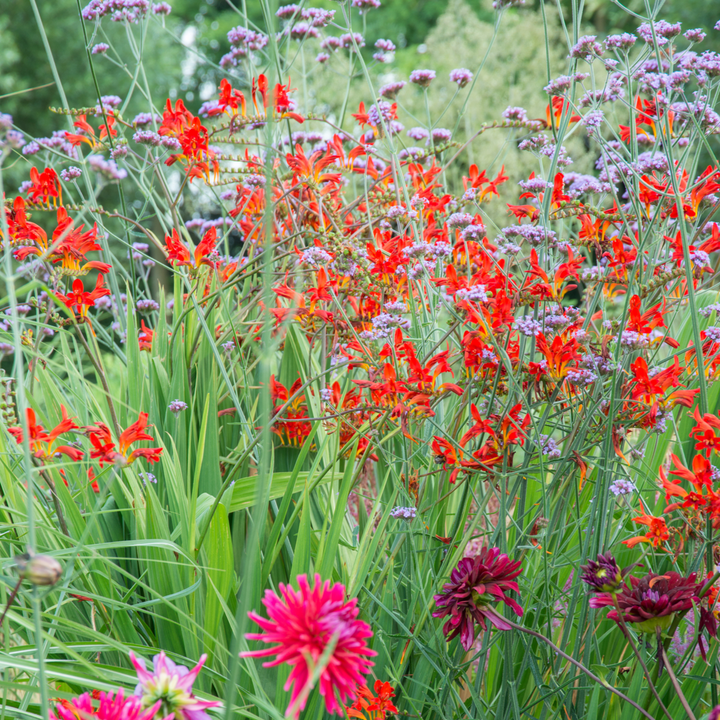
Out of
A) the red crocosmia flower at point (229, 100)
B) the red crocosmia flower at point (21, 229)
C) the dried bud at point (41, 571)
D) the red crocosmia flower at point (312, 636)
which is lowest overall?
the red crocosmia flower at point (312, 636)

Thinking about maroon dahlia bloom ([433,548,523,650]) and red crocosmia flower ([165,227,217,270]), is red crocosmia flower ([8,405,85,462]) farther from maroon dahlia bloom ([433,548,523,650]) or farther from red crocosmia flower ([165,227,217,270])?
maroon dahlia bloom ([433,548,523,650])

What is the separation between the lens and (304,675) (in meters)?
0.53

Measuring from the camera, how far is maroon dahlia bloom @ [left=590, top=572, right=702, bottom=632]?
75cm

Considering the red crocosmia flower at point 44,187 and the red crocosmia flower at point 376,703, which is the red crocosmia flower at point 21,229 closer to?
the red crocosmia flower at point 44,187

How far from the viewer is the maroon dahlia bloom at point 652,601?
0.75 meters

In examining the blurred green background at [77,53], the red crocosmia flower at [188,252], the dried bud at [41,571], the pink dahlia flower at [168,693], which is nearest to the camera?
the dried bud at [41,571]

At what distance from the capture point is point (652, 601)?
761 mm

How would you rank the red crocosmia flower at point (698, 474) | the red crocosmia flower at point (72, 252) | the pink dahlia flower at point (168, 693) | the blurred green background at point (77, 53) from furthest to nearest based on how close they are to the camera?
the blurred green background at point (77, 53) < the red crocosmia flower at point (72, 252) < the red crocosmia flower at point (698, 474) < the pink dahlia flower at point (168, 693)

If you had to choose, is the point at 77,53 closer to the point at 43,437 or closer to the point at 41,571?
the point at 43,437

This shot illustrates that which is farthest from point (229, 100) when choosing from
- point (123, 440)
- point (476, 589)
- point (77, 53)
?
point (77, 53)

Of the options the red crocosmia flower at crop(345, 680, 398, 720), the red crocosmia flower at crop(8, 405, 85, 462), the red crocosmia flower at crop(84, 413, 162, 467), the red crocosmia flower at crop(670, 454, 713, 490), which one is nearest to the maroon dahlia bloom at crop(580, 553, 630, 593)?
the red crocosmia flower at crop(670, 454, 713, 490)

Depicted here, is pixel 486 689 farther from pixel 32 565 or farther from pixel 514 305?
pixel 32 565

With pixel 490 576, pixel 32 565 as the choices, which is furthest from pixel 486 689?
pixel 32 565

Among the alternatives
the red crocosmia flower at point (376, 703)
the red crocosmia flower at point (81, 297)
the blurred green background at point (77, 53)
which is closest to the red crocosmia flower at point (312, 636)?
the red crocosmia flower at point (376, 703)
